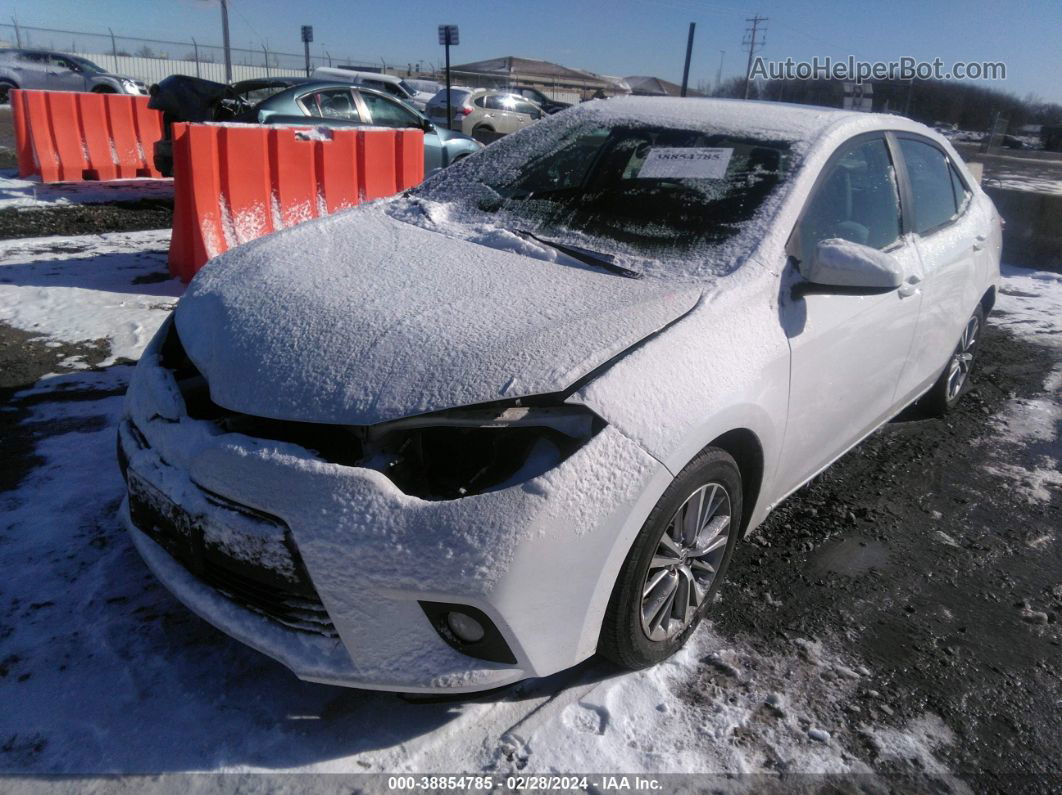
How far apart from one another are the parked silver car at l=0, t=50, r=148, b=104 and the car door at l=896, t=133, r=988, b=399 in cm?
2217

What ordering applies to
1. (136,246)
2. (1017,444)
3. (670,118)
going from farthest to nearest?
(136,246)
(1017,444)
(670,118)

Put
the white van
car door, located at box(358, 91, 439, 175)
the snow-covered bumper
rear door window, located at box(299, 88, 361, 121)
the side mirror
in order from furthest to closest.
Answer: the white van < car door, located at box(358, 91, 439, 175) < rear door window, located at box(299, 88, 361, 121) < the side mirror < the snow-covered bumper

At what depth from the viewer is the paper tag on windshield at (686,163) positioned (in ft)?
9.49

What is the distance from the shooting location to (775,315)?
2396 mm

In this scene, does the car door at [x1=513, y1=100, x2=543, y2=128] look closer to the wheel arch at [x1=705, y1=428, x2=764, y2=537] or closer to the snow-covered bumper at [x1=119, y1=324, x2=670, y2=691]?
the wheel arch at [x1=705, y1=428, x2=764, y2=537]

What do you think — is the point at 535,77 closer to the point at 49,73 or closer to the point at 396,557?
the point at 49,73

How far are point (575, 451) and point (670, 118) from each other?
6.56 feet

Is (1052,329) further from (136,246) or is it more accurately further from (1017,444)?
(136,246)

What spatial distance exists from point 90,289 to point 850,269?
5.22m

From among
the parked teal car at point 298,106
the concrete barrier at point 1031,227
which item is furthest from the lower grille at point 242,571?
the concrete barrier at point 1031,227

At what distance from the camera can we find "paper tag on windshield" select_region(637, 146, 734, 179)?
2.89 metres

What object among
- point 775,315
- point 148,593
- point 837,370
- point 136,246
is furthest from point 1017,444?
point 136,246

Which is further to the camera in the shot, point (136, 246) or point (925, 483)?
point (136, 246)

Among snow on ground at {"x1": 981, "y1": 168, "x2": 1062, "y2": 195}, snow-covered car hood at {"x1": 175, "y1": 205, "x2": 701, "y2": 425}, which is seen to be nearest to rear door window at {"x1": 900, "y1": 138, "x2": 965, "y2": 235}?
snow-covered car hood at {"x1": 175, "y1": 205, "x2": 701, "y2": 425}
